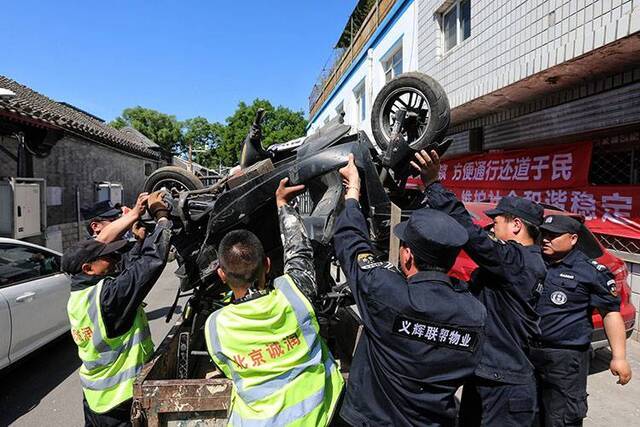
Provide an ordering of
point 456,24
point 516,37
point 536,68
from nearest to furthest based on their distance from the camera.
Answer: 1. point 536,68
2. point 516,37
3. point 456,24

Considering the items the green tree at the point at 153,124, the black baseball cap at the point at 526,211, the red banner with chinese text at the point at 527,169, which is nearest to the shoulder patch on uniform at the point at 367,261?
the black baseball cap at the point at 526,211

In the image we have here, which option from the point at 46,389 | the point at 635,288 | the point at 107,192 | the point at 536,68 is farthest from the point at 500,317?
the point at 107,192

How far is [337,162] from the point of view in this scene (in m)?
2.51

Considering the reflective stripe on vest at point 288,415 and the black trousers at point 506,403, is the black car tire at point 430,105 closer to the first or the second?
the black trousers at point 506,403

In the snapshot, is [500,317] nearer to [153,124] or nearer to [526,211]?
[526,211]

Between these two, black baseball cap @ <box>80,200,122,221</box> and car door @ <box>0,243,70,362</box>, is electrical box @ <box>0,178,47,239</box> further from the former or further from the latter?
black baseball cap @ <box>80,200,122,221</box>

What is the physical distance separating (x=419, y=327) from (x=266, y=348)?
0.63 metres

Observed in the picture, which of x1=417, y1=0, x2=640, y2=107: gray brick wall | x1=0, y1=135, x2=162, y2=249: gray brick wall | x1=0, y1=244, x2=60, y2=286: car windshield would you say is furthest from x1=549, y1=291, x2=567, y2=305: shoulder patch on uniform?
x1=0, y1=135, x2=162, y2=249: gray brick wall

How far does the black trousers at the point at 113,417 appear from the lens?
2248 mm

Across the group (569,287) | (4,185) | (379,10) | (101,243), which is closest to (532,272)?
(569,287)

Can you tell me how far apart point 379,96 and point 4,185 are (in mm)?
7933

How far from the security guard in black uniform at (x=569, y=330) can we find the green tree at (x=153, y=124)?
150ft

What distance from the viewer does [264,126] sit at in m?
33.2

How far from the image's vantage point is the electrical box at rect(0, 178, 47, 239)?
25.2ft
